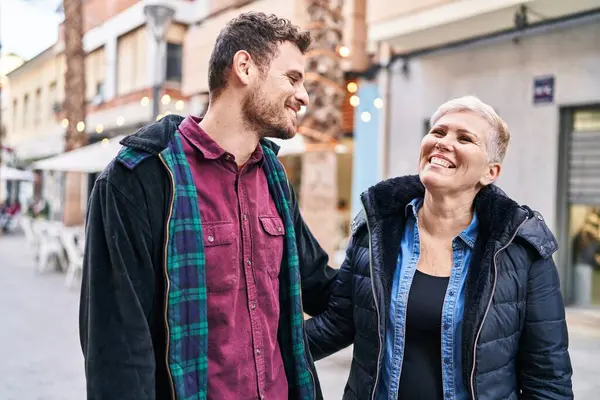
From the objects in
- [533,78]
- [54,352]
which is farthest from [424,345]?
[533,78]

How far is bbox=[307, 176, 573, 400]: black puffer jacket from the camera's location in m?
1.92

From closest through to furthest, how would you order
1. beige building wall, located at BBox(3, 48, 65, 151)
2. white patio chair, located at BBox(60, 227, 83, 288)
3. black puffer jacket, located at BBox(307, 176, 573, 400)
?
black puffer jacket, located at BBox(307, 176, 573, 400)
white patio chair, located at BBox(60, 227, 83, 288)
beige building wall, located at BBox(3, 48, 65, 151)

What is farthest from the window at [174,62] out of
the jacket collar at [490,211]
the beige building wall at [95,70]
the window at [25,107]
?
the jacket collar at [490,211]

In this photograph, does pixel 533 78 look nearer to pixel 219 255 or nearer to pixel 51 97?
pixel 219 255

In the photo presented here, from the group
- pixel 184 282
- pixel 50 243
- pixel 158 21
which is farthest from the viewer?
pixel 50 243

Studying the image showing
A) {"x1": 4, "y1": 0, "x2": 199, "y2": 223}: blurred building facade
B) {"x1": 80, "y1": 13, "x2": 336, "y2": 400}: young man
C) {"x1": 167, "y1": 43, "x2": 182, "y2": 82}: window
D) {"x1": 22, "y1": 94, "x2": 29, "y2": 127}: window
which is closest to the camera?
{"x1": 80, "y1": 13, "x2": 336, "y2": 400}: young man

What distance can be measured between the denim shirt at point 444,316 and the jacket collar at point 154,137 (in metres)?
0.98

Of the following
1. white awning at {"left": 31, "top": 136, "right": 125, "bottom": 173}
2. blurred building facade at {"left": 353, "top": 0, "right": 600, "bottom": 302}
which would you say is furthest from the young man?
white awning at {"left": 31, "top": 136, "right": 125, "bottom": 173}

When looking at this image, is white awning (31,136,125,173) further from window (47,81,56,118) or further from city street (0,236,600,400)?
window (47,81,56,118)

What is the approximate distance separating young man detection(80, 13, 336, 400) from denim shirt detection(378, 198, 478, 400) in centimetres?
31

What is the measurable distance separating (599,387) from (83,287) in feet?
15.2

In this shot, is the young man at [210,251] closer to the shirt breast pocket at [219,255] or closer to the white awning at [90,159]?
the shirt breast pocket at [219,255]

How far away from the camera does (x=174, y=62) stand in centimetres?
1931

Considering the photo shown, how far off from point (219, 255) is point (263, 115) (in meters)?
0.46
